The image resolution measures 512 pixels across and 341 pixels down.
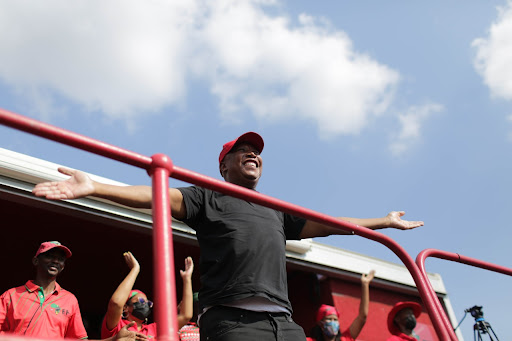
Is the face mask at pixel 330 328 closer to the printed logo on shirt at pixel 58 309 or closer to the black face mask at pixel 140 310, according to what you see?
the black face mask at pixel 140 310

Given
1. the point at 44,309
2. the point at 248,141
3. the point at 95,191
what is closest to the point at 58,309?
the point at 44,309

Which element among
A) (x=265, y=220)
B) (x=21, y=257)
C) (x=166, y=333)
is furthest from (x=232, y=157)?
(x=21, y=257)

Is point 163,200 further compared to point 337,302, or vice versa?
point 337,302

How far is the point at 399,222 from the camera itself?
2875 mm

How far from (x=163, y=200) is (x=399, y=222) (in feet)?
5.40

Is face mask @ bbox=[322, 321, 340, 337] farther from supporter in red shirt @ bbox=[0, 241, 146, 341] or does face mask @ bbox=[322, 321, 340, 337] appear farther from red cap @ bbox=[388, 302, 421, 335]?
supporter in red shirt @ bbox=[0, 241, 146, 341]

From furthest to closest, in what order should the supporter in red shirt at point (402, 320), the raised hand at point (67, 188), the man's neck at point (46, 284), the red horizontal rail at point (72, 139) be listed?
the supporter in red shirt at point (402, 320) → the man's neck at point (46, 284) → the raised hand at point (67, 188) → the red horizontal rail at point (72, 139)

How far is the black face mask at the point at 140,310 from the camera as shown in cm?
458

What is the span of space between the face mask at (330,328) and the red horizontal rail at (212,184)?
139 inches

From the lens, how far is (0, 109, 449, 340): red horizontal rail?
5.20 feet

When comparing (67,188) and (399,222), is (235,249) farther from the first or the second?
(399,222)

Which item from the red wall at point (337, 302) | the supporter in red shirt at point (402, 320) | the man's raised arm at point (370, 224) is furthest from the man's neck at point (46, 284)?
the red wall at point (337, 302)

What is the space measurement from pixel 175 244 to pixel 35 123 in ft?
16.0

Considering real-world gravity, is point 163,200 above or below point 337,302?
below
